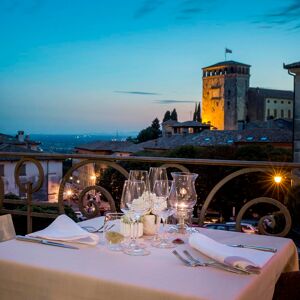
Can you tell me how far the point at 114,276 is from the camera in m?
1.71

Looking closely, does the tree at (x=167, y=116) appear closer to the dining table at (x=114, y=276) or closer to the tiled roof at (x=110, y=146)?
the tiled roof at (x=110, y=146)

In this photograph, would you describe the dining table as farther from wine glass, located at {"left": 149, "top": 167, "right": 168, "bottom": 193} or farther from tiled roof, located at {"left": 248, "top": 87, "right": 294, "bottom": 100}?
tiled roof, located at {"left": 248, "top": 87, "right": 294, "bottom": 100}

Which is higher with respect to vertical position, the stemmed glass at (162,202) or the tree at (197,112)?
the tree at (197,112)

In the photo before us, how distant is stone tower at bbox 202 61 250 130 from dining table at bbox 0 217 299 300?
88.5 m

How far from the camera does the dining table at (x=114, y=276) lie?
5.27ft

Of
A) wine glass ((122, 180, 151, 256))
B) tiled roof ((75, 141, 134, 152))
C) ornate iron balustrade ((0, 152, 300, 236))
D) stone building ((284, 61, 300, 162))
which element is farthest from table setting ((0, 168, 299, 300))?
tiled roof ((75, 141, 134, 152))

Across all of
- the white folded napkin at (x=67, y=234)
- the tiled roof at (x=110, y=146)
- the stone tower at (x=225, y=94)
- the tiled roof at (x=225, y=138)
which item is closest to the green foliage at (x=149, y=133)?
the tiled roof at (x=110, y=146)

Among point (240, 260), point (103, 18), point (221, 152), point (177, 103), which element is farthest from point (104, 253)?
point (177, 103)

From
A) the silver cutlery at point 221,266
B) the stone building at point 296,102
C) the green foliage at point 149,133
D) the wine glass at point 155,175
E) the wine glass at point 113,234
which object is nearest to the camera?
the silver cutlery at point 221,266

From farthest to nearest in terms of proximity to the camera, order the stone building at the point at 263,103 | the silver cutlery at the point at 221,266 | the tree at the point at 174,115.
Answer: the stone building at the point at 263,103 < the tree at the point at 174,115 < the silver cutlery at the point at 221,266

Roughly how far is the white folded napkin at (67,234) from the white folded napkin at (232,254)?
0.46m

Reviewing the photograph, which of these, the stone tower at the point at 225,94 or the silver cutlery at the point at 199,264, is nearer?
the silver cutlery at the point at 199,264

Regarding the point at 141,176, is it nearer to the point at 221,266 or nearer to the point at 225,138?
the point at 221,266

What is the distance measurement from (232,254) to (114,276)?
1.67ft
